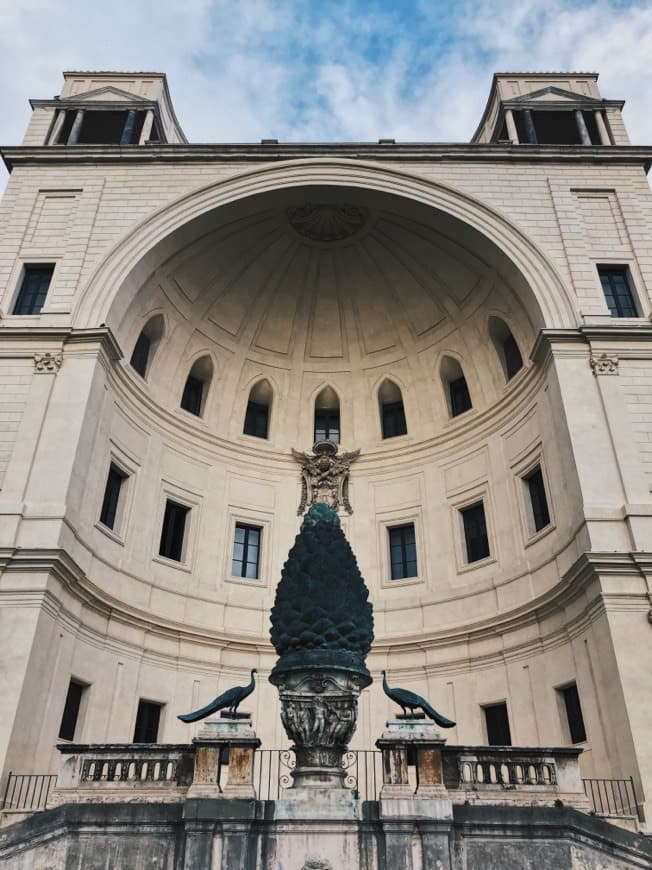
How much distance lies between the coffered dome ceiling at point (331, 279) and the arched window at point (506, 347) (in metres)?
0.68

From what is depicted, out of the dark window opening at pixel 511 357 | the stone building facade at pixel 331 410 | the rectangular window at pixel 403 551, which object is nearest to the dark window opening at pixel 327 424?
the stone building facade at pixel 331 410

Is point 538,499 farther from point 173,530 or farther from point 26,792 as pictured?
point 26,792

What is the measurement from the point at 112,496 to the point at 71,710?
6.19 m

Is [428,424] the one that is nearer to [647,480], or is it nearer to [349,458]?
[349,458]

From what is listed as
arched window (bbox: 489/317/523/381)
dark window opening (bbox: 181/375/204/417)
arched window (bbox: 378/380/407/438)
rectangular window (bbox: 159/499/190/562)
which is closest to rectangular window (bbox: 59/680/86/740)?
rectangular window (bbox: 159/499/190/562)

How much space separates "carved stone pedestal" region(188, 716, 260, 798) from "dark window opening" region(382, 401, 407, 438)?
1638 cm

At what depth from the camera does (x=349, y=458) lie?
25500 millimetres

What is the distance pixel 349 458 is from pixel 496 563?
6815 mm

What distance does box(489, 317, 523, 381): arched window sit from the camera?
23.2 meters

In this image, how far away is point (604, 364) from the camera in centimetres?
1938

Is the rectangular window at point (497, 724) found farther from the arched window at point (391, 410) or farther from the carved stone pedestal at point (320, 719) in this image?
the carved stone pedestal at point (320, 719)

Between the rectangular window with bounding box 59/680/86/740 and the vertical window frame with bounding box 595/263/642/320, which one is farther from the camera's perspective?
the vertical window frame with bounding box 595/263/642/320

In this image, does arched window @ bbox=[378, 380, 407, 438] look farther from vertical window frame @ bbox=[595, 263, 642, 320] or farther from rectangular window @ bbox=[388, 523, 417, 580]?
vertical window frame @ bbox=[595, 263, 642, 320]

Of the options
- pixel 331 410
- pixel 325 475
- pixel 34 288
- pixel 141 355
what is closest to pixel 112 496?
pixel 141 355
